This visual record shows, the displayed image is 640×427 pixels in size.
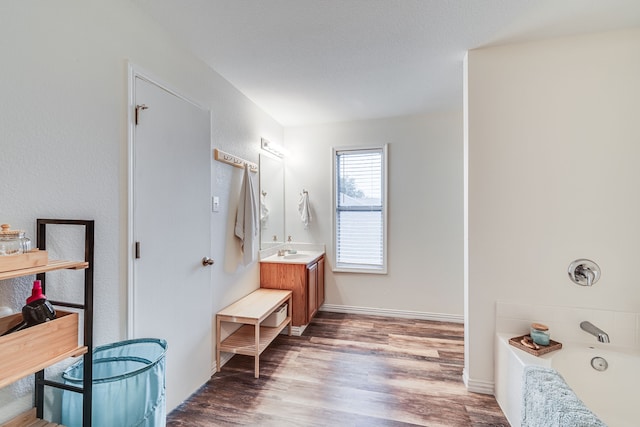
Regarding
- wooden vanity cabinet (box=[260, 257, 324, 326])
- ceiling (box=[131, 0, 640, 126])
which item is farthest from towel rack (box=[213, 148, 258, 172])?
wooden vanity cabinet (box=[260, 257, 324, 326])

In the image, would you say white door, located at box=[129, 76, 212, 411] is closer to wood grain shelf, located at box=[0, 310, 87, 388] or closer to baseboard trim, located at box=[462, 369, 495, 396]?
wood grain shelf, located at box=[0, 310, 87, 388]

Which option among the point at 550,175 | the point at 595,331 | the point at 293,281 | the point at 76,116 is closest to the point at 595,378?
the point at 595,331

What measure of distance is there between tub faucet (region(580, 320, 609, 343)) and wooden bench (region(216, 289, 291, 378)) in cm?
225

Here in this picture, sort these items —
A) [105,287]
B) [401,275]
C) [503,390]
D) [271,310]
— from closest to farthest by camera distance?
[105,287], [503,390], [271,310], [401,275]

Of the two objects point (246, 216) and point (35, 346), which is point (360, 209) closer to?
point (246, 216)

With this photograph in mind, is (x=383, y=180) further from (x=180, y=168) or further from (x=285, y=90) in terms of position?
(x=180, y=168)

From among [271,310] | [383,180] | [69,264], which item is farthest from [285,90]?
[69,264]

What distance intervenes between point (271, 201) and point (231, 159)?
1.01m

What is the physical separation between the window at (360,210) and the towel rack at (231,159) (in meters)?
1.31

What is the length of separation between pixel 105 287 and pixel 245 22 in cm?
174

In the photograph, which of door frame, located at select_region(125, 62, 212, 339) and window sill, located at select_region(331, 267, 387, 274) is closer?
door frame, located at select_region(125, 62, 212, 339)

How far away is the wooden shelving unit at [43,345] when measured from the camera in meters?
0.89

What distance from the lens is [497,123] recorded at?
2.05 m

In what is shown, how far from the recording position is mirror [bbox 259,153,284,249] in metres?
3.25
